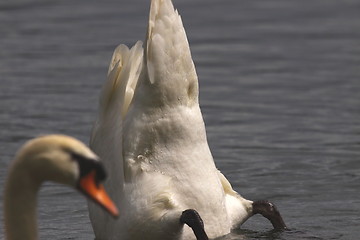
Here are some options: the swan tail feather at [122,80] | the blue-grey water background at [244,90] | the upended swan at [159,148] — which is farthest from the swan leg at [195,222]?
the swan tail feather at [122,80]

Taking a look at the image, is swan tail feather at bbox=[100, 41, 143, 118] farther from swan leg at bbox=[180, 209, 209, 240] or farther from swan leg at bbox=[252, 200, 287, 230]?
swan leg at bbox=[252, 200, 287, 230]

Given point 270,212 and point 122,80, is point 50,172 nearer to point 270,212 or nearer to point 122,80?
point 122,80

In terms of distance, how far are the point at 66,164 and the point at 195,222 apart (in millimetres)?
2366

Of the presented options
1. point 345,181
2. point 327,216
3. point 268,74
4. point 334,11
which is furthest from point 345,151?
point 334,11

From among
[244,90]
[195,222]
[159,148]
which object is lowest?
[244,90]

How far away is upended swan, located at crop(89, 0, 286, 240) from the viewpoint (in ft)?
27.9

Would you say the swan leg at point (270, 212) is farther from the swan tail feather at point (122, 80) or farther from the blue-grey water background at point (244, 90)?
the swan tail feather at point (122, 80)

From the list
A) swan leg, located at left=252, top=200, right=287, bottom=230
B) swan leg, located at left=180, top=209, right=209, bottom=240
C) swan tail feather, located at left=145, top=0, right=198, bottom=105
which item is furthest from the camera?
swan leg, located at left=252, top=200, right=287, bottom=230

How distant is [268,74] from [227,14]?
2.74 metres

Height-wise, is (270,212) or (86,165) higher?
(86,165)

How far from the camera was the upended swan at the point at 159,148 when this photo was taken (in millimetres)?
8516

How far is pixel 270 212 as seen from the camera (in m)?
9.28

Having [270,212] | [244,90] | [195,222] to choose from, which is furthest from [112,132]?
[244,90]

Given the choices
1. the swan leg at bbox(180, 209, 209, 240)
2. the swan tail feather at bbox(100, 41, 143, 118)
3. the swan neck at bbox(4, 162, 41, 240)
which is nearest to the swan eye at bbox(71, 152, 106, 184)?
the swan neck at bbox(4, 162, 41, 240)
